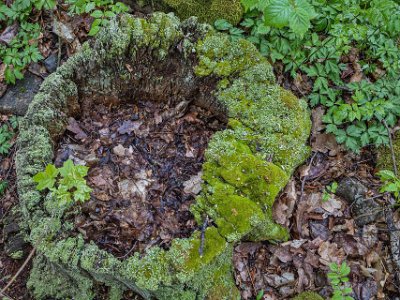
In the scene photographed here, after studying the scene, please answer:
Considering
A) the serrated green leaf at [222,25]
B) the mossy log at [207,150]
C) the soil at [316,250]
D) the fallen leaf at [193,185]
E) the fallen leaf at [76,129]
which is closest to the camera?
the mossy log at [207,150]

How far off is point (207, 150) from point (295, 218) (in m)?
1.24

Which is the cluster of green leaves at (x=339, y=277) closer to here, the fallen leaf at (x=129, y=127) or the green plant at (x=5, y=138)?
the fallen leaf at (x=129, y=127)

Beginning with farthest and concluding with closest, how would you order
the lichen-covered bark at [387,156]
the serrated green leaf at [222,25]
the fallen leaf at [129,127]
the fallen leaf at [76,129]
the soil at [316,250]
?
the serrated green leaf at [222,25], the lichen-covered bark at [387,156], the fallen leaf at [129,127], the fallen leaf at [76,129], the soil at [316,250]

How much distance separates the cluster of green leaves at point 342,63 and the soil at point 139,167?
114cm

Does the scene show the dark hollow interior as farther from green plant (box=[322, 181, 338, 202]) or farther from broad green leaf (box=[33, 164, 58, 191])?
green plant (box=[322, 181, 338, 202])

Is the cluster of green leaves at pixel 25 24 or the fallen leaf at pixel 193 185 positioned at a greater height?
the cluster of green leaves at pixel 25 24

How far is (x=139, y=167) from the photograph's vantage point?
3441 millimetres

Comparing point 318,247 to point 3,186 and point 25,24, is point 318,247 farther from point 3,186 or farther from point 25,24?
point 25,24

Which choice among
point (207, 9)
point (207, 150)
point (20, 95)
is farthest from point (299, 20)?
point (20, 95)

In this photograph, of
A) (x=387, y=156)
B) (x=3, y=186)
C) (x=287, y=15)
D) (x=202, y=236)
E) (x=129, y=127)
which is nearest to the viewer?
(x=202, y=236)

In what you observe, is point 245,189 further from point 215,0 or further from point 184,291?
point 215,0

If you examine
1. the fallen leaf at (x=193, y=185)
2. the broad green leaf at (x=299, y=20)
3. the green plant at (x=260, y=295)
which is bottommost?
the green plant at (x=260, y=295)

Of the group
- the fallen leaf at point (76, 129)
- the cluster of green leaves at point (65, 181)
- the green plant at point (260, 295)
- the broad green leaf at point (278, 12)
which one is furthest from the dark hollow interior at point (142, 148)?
the green plant at point (260, 295)

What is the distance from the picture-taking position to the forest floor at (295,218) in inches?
132
